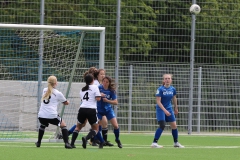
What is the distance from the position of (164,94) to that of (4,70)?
20.1 ft

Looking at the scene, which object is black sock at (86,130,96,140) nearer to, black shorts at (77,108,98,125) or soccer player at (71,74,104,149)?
soccer player at (71,74,104,149)

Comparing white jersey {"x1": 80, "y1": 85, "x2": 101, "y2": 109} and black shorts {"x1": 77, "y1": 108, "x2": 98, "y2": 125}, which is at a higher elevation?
white jersey {"x1": 80, "y1": 85, "x2": 101, "y2": 109}

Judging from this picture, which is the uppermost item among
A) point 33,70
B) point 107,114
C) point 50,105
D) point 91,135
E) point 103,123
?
point 33,70

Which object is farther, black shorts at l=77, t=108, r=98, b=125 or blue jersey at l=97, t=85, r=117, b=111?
blue jersey at l=97, t=85, r=117, b=111

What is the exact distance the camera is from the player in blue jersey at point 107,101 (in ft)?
51.6

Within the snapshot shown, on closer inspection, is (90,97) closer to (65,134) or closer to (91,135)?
(91,135)

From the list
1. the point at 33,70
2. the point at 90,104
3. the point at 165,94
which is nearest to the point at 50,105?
the point at 90,104

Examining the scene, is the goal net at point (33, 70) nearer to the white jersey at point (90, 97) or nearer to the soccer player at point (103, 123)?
the soccer player at point (103, 123)

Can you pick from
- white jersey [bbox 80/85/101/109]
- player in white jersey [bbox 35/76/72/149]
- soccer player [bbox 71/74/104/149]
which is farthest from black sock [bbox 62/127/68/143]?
white jersey [bbox 80/85/101/109]

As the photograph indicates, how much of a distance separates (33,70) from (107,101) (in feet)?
19.9

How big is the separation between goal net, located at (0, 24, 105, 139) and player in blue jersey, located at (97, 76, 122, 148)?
308 centimetres

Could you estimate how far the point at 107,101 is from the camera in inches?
619

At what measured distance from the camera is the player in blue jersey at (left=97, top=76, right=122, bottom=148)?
15.7m

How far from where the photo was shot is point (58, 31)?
18.8m
